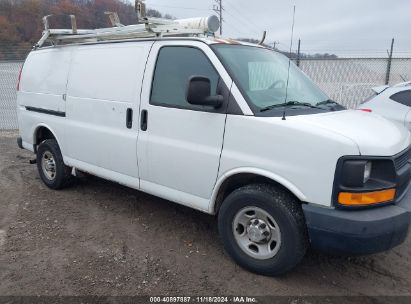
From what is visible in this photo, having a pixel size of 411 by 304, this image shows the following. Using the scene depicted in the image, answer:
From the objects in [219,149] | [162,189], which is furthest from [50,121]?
[219,149]

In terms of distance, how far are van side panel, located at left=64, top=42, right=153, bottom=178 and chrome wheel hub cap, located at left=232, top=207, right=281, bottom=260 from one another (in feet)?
4.64

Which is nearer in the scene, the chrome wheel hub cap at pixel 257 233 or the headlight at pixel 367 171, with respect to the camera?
the headlight at pixel 367 171

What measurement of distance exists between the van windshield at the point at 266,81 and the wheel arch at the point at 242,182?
0.57 metres

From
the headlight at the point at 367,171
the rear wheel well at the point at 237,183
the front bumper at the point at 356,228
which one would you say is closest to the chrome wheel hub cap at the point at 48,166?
the rear wheel well at the point at 237,183

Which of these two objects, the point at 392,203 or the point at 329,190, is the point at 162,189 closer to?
the point at 329,190

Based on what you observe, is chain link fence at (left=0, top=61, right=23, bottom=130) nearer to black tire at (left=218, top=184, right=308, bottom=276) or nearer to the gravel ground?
the gravel ground

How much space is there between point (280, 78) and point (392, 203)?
1.65 m

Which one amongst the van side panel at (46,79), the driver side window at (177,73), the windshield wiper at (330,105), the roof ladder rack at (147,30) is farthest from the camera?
the van side panel at (46,79)

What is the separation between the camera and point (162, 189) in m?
4.07

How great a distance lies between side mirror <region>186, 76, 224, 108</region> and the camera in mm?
3297

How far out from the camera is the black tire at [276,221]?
3152mm

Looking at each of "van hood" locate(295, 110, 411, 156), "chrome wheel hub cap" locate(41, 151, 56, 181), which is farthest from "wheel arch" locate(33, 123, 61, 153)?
"van hood" locate(295, 110, 411, 156)

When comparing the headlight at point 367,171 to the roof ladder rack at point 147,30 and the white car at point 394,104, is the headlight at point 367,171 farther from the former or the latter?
the white car at point 394,104

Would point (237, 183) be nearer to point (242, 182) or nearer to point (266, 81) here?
point (242, 182)
